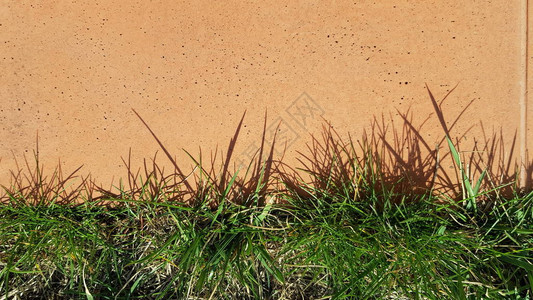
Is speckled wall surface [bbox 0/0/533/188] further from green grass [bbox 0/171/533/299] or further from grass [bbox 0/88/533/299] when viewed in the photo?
green grass [bbox 0/171/533/299]

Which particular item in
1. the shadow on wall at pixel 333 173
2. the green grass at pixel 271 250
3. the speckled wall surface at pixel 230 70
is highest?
the speckled wall surface at pixel 230 70

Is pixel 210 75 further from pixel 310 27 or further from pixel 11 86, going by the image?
pixel 11 86

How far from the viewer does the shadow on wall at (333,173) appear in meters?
1.42

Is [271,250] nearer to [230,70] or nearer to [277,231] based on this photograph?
[277,231]

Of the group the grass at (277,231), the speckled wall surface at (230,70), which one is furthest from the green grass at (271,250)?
the speckled wall surface at (230,70)

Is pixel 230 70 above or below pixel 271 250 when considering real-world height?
above

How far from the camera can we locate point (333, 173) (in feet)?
4.73

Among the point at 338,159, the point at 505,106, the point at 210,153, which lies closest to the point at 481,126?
the point at 505,106

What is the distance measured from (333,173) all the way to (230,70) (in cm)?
59

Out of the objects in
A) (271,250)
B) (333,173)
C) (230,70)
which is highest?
(230,70)

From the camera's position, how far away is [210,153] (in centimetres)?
148

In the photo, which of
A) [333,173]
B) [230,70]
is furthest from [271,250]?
[230,70]

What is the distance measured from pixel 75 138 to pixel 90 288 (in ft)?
→ 2.00

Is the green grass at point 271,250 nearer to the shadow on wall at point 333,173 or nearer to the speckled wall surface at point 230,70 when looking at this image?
the shadow on wall at point 333,173
